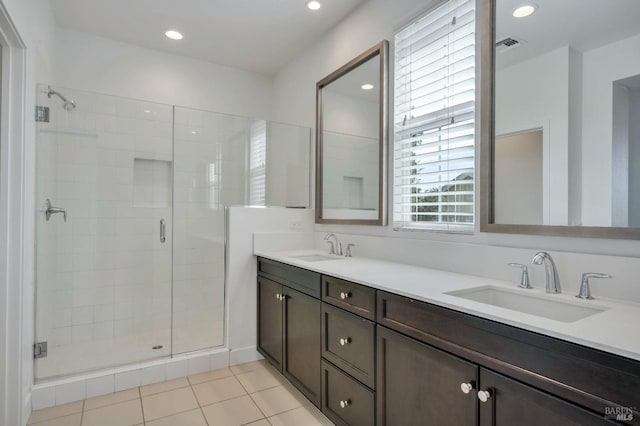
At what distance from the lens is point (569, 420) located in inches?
35.3

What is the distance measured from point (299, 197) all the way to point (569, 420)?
2.54m

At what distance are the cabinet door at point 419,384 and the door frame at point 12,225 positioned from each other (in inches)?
76.4

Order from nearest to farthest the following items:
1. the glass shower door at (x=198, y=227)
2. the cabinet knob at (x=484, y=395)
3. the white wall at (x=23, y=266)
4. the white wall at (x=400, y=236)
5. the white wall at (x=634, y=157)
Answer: the cabinet knob at (x=484, y=395), the white wall at (x=634, y=157), the white wall at (x=400, y=236), the white wall at (x=23, y=266), the glass shower door at (x=198, y=227)

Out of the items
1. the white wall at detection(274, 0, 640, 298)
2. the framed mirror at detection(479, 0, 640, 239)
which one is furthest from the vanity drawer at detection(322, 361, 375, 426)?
the framed mirror at detection(479, 0, 640, 239)

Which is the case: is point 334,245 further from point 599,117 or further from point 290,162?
point 599,117

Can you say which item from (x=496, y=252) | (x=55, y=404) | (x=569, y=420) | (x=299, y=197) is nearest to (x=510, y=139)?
(x=496, y=252)

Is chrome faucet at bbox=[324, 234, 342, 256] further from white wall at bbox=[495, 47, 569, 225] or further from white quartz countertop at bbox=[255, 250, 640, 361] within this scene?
white wall at bbox=[495, 47, 569, 225]

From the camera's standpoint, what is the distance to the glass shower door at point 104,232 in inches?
96.8

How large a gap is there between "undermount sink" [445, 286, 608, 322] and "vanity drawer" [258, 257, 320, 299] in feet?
2.80

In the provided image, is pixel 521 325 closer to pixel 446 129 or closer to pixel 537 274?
pixel 537 274

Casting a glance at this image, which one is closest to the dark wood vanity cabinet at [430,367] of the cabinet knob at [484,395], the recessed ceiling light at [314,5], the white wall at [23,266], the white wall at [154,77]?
the cabinet knob at [484,395]

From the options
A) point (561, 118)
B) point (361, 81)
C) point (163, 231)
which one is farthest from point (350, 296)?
point (163, 231)

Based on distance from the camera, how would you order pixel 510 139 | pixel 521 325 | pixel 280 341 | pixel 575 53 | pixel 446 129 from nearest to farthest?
1. pixel 521 325
2. pixel 575 53
3. pixel 510 139
4. pixel 446 129
5. pixel 280 341

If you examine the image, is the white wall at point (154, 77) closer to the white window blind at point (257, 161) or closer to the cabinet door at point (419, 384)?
the white window blind at point (257, 161)
